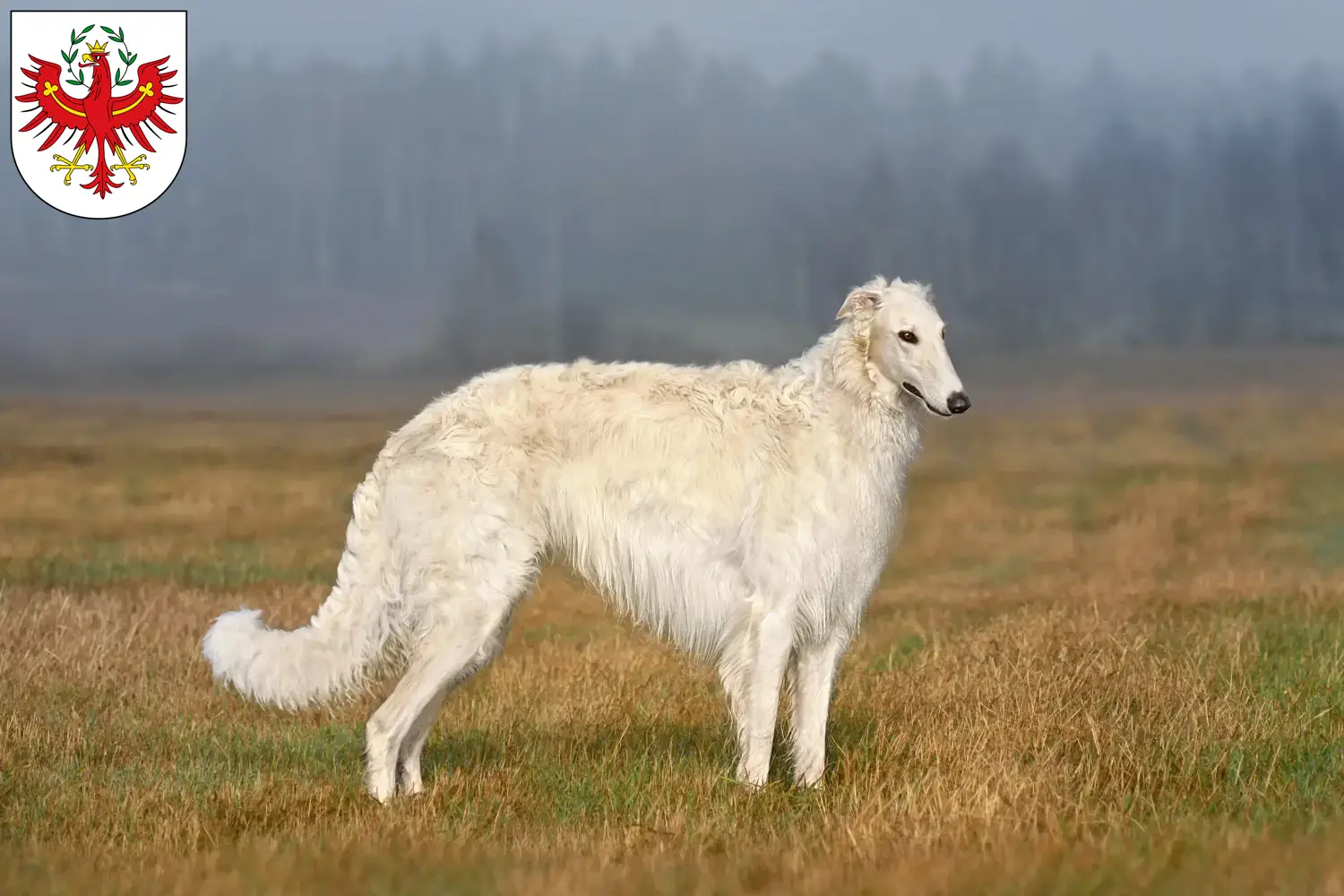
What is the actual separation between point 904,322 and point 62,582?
1376 centimetres

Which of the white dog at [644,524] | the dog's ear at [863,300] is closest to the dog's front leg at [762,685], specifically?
the white dog at [644,524]

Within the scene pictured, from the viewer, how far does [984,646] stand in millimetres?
10961

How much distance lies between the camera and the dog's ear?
22.9ft

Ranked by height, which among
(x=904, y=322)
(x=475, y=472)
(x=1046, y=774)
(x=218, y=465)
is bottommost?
(x=218, y=465)

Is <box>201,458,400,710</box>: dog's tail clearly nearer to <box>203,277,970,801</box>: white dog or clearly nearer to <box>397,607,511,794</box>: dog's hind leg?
<box>203,277,970,801</box>: white dog

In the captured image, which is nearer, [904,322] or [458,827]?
[458,827]

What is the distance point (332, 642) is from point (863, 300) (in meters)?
3.34

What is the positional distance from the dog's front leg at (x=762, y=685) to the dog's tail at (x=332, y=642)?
1.89 m

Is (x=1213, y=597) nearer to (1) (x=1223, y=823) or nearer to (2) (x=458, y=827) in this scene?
(1) (x=1223, y=823)

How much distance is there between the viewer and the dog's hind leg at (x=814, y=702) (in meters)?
6.94

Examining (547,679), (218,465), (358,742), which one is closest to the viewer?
(358,742)

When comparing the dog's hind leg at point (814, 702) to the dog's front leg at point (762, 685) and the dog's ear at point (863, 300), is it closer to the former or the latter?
the dog's front leg at point (762, 685)

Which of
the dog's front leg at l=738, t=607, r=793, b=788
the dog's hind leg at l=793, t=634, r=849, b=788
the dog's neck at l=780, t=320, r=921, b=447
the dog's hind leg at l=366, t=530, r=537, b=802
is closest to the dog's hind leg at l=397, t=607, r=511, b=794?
the dog's hind leg at l=366, t=530, r=537, b=802

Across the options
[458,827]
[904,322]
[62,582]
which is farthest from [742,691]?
[62,582]
